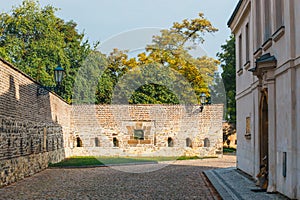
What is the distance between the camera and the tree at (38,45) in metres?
37.6

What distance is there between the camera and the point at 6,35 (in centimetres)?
3853

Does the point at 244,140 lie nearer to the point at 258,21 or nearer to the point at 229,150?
the point at 258,21

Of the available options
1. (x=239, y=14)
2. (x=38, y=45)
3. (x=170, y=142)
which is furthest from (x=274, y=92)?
(x=38, y=45)

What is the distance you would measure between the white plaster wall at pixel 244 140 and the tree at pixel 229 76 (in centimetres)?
2332

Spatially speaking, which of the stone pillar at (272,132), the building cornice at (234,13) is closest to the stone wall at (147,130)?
the building cornice at (234,13)

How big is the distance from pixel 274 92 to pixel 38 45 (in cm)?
2990

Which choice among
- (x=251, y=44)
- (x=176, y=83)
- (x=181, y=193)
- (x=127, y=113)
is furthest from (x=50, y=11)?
(x=181, y=193)

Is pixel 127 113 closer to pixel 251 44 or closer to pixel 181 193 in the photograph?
pixel 251 44

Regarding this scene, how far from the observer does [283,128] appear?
9625mm

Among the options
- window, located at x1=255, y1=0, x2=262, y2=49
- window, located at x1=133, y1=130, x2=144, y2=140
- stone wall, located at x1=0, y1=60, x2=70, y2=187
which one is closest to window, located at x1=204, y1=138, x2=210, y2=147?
window, located at x1=133, y1=130, x2=144, y2=140

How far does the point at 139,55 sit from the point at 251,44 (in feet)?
83.8

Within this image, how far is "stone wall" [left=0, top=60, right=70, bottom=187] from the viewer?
13.0 m

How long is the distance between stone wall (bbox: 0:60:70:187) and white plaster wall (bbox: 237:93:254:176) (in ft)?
20.7

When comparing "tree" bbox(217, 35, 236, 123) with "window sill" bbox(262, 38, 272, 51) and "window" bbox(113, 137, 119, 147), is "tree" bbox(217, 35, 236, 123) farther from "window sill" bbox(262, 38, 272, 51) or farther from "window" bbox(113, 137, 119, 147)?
"window sill" bbox(262, 38, 272, 51)
